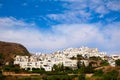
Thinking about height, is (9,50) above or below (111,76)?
above

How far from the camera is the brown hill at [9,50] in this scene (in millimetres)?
92625

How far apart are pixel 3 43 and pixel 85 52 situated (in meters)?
31.9

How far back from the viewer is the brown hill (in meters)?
92.6

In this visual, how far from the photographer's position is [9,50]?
104 meters

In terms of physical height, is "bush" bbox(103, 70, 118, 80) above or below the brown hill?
below

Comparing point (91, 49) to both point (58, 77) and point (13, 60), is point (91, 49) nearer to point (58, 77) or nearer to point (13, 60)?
point (13, 60)

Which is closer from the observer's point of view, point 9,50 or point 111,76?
point 111,76

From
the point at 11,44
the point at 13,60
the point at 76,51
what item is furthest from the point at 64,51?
the point at 13,60

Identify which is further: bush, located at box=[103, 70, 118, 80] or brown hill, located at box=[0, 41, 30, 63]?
brown hill, located at box=[0, 41, 30, 63]

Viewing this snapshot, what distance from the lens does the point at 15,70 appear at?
65.6 m

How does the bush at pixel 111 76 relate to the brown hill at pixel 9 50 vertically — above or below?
below

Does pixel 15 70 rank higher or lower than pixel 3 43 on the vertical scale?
lower

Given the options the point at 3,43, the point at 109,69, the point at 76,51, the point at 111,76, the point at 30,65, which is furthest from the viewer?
the point at 76,51

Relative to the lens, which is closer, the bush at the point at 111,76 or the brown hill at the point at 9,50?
the bush at the point at 111,76
